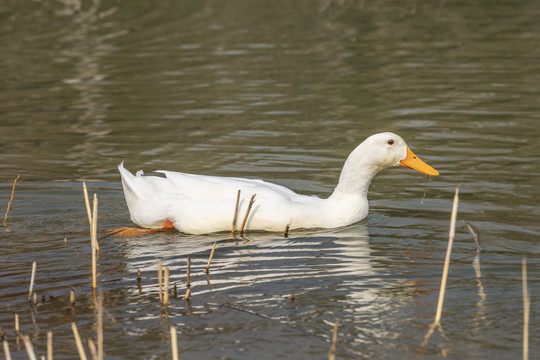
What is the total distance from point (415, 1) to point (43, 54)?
12.9m

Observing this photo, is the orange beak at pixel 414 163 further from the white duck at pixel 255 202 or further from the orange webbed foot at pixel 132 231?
the orange webbed foot at pixel 132 231

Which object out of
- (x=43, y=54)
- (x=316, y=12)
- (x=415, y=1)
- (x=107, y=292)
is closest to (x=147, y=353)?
(x=107, y=292)

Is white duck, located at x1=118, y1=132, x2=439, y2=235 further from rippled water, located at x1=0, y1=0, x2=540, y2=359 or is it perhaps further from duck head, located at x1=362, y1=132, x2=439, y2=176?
rippled water, located at x1=0, y1=0, x2=540, y2=359

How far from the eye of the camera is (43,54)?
21594 mm

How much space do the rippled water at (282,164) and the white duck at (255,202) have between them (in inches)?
7.6

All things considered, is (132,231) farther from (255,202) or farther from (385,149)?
(385,149)

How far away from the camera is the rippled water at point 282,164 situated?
6.68 m

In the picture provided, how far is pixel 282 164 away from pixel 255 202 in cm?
302

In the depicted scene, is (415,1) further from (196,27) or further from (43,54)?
(43,54)

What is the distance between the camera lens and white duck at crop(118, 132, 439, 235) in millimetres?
9055

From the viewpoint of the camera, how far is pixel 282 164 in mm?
12031

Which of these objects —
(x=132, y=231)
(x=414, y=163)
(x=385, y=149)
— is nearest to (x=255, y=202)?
(x=132, y=231)

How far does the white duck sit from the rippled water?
0.63ft

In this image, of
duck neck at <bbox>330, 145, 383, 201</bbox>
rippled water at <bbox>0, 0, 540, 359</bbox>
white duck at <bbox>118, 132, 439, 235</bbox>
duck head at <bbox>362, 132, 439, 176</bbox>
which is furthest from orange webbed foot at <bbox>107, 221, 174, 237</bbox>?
duck head at <bbox>362, 132, 439, 176</bbox>
